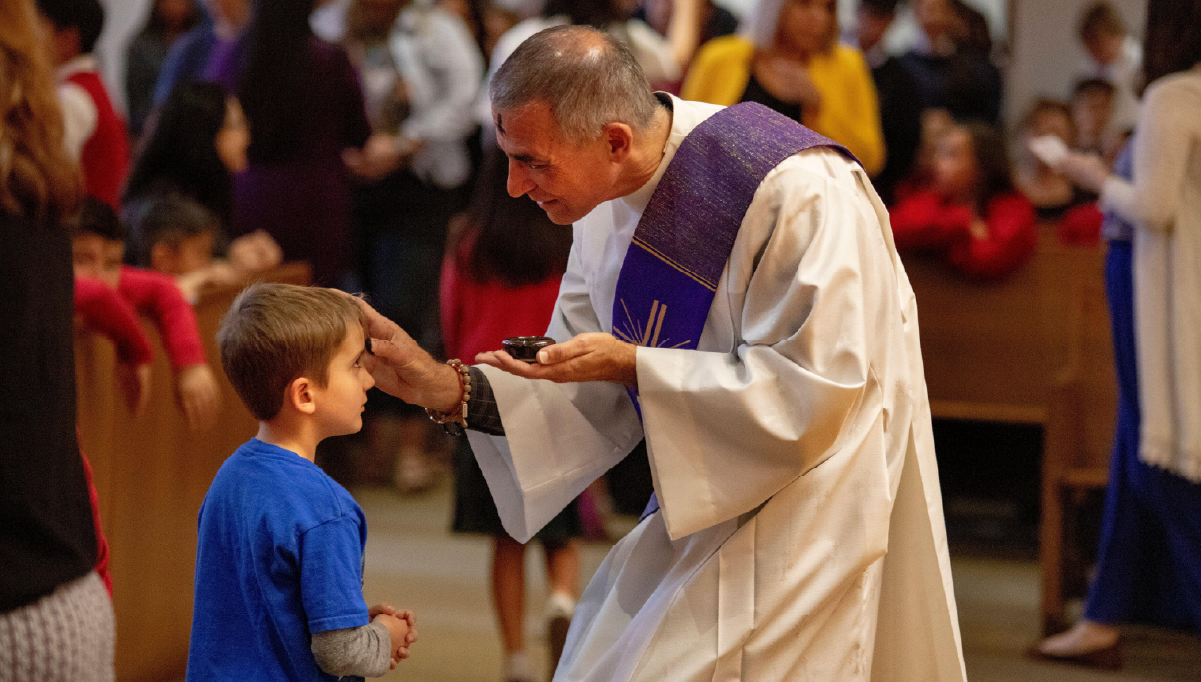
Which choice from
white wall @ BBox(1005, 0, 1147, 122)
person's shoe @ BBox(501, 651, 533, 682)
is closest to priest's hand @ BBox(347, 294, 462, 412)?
person's shoe @ BBox(501, 651, 533, 682)

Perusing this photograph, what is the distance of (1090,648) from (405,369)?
290 cm

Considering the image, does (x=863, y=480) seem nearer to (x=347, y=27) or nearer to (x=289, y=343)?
(x=289, y=343)

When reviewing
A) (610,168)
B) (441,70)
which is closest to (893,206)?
(441,70)

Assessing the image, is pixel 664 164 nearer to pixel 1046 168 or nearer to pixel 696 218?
pixel 696 218

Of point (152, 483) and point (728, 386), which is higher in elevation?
point (728, 386)

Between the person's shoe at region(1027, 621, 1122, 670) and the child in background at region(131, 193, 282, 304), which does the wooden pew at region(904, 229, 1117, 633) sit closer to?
the person's shoe at region(1027, 621, 1122, 670)

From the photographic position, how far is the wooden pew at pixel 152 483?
3457mm

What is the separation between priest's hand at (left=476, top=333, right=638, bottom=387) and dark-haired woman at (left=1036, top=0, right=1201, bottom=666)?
2348 mm

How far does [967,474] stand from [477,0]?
3.81m

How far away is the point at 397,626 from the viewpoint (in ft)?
6.62

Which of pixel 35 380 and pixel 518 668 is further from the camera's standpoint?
pixel 518 668

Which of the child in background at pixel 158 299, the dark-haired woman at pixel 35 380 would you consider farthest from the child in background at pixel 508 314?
the dark-haired woman at pixel 35 380

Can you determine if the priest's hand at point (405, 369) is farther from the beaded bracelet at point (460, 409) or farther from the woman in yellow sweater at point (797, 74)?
the woman in yellow sweater at point (797, 74)

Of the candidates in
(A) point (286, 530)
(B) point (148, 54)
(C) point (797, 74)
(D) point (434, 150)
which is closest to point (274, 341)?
(A) point (286, 530)
